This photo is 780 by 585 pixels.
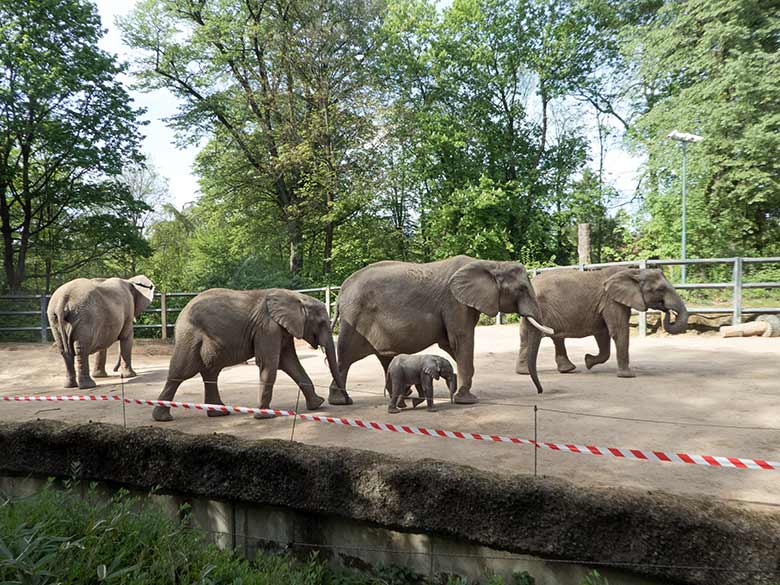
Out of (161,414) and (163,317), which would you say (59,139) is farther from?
(161,414)

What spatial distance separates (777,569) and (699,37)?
2046 cm

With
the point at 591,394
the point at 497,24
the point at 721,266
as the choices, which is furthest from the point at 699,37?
the point at 591,394

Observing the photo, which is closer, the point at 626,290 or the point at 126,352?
the point at 626,290

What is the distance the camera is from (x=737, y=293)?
12.3 meters

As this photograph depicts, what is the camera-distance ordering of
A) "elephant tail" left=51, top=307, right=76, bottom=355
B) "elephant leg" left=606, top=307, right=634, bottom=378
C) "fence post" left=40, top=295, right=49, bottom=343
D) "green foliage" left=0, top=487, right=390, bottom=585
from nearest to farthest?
1. "green foliage" left=0, top=487, right=390, bottom=585
2. "elephant leg" left=606, top=307, right=634, bottom=378
3. "elephant tail" left=51, top=307, right=76, bottom=355
4. "fence post" left=40, top=295, right=49, bottom=343

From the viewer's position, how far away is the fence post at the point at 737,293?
12188 mm

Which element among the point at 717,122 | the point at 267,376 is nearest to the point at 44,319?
the point at 267,376

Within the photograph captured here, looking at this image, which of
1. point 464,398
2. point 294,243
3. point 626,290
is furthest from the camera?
point 294,243

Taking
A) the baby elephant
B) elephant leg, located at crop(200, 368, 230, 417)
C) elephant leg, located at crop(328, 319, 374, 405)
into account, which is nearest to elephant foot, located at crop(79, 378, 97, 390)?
elephant leg, located at crop(200, 368, 230, 417)

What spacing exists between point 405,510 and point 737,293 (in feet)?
39.0

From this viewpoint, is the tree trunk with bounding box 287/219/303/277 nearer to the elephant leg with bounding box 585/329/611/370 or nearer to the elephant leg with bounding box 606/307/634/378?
the elephant leg with bounding box 585/329/611/370

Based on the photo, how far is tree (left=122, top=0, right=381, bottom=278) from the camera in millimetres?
22188

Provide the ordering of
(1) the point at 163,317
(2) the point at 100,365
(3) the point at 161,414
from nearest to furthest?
(3) the point at 161,414 < (2) the point at 100,365 < (1) the point at 163,317

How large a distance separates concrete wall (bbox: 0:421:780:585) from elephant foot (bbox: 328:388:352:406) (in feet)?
7.20
